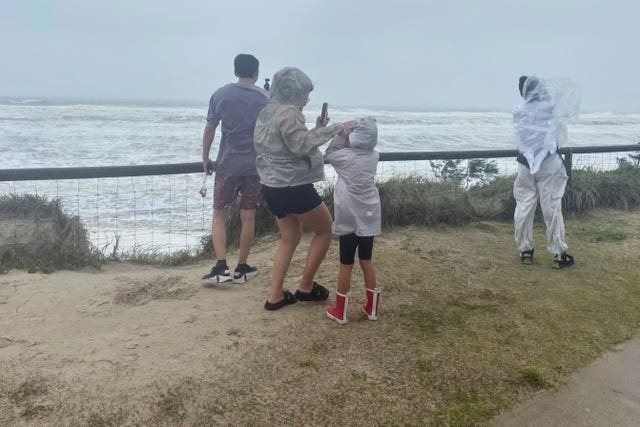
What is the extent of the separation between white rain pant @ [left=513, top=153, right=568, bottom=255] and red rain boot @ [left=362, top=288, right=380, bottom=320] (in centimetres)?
210

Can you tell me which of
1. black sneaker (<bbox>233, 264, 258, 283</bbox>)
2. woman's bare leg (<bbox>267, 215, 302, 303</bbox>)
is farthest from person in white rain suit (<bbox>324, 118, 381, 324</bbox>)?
black sneaker (<bbox>233, 264, 258, 283</bbox>)

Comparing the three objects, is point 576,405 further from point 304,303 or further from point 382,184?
point 382,184

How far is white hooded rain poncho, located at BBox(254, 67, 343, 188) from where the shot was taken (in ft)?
11.6

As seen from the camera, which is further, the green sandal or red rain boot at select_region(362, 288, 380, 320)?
the green sandal

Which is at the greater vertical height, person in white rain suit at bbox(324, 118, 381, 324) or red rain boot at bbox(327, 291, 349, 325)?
person in white rain suit at bbox(324, 118, 381, 324)

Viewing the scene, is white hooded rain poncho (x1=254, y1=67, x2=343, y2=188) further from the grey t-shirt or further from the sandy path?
the sandy path

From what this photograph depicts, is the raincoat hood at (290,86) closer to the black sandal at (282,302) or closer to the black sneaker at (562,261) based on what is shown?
the black sandal at (282,302)

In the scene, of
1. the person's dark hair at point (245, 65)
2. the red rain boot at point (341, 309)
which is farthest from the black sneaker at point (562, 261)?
the person's dark hair at point (245, 65)

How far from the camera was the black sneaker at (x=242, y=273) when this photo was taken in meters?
4.58

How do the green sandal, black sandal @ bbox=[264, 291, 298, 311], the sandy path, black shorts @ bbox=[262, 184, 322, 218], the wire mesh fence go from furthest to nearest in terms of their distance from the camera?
the wire mesh fence
the green sandal
black sandal @ bbox=[264, 291, 298, 311]
black shorts @ bbox=[262, 184, 322, 218]
the sandy path

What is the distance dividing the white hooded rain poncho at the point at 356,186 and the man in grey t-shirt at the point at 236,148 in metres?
0.93

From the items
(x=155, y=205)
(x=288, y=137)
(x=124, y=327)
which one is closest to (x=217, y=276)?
(x=124, y=327)

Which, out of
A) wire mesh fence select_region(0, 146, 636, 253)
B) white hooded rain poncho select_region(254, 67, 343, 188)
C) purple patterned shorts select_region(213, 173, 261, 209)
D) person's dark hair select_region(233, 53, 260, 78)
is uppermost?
person's dark hair select_region(233, 53, 260, 78)

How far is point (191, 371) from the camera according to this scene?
3.06 m
